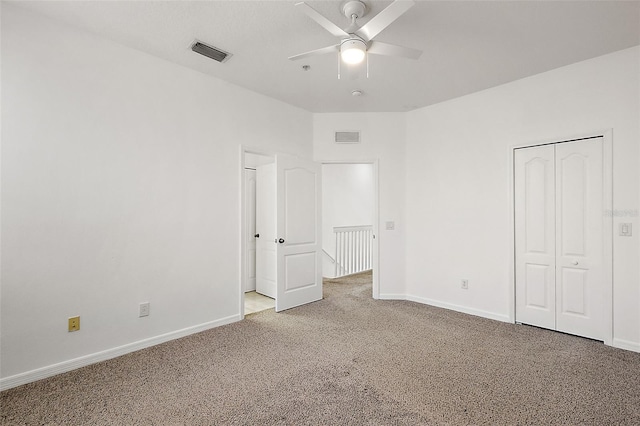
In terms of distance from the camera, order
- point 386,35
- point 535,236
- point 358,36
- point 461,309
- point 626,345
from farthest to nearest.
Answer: point 461,309 → point 535,236 → point 626,345 → point 386,35 → point 358,36

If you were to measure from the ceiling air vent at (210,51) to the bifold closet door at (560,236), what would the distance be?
10.9 ft

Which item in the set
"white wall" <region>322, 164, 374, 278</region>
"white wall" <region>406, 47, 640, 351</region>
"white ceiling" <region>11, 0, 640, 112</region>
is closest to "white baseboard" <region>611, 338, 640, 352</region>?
"white wall" <region>406, 47, 640, 351</region>

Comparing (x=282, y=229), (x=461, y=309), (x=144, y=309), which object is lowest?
(x=461, y=309)

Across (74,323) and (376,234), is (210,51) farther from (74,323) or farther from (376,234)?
(376,234)

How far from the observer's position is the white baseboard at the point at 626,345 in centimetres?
287

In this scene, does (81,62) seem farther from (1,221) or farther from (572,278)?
(572,278)

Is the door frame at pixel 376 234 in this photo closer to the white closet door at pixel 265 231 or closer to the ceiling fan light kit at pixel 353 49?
the white closet door at pixel 265 231

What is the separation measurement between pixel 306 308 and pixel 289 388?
196cm

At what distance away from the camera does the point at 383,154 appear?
471 centimetres

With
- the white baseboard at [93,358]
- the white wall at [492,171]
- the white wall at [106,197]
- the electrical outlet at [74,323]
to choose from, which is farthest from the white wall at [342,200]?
the electrical outlet at [74,323]

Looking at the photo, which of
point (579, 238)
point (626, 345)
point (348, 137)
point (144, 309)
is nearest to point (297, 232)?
point (348, 137)

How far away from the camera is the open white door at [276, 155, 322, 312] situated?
4164 millimetres

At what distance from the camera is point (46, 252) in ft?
8.10

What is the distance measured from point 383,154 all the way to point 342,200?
2.39 metres
